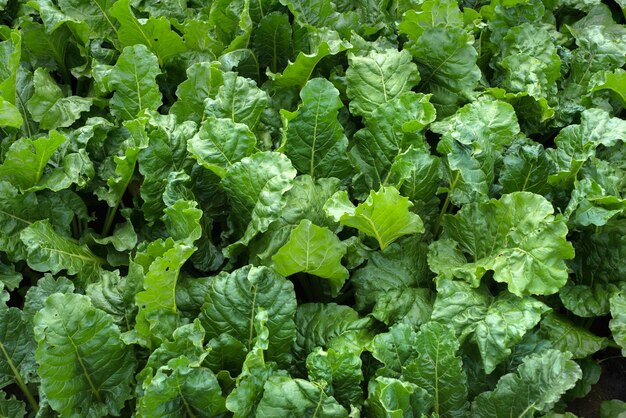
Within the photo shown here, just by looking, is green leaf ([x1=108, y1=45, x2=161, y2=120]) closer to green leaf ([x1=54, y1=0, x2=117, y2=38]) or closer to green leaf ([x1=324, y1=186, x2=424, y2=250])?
green leaf ([x1=54, y1=0, x2=117, y2=38])

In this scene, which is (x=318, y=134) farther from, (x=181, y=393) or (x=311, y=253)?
(x=181, y=393)

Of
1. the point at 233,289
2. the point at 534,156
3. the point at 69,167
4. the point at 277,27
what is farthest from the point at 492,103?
the point at 69,167

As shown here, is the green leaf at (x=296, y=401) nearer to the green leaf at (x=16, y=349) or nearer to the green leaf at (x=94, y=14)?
the green leaf at (x=16, y=349)

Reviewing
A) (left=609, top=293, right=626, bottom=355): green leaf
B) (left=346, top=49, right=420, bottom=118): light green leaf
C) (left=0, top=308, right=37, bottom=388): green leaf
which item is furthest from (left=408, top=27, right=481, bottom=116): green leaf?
(left=0, top=308, right=37, bottom=388): green leaf

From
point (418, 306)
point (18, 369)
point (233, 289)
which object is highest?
point (233, 289)

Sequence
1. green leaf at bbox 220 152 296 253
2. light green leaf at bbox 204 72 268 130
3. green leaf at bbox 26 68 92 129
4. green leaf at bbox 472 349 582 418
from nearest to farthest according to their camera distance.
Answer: green leaf at bbox 472 349 582 418 < green leaf at bbox 220 152 296 253 < light green leaf at bbox 204 72 268 130 < green leaf at bbox 26 68 92 129

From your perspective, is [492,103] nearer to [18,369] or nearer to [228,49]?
[228,49]

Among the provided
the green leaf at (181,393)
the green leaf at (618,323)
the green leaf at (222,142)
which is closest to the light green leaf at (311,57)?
the green leaf at (222,142)
